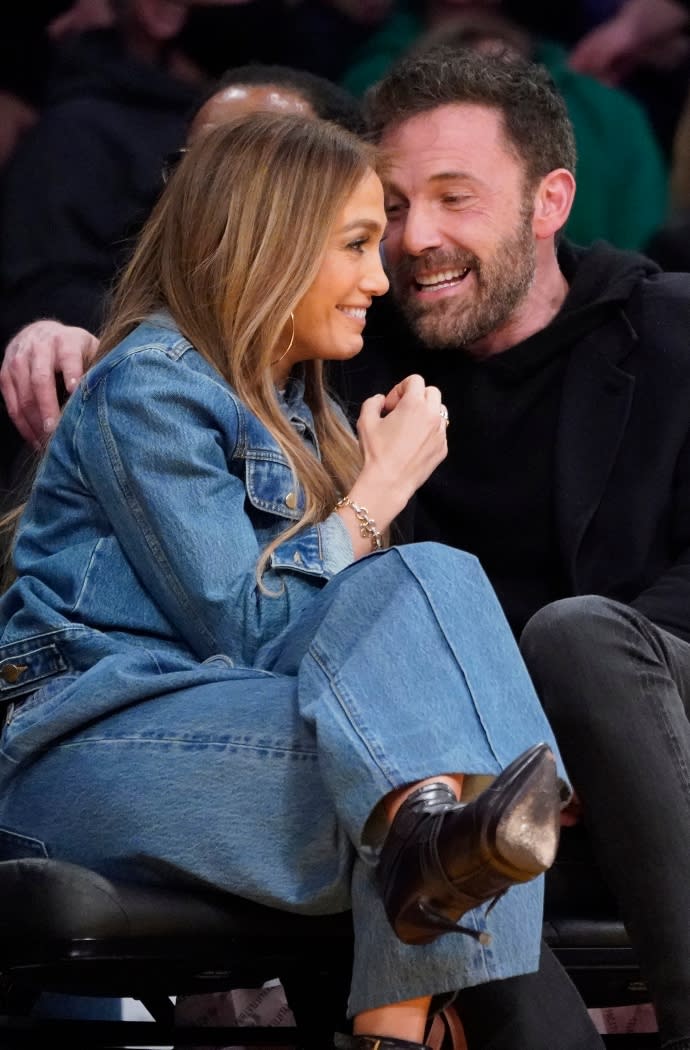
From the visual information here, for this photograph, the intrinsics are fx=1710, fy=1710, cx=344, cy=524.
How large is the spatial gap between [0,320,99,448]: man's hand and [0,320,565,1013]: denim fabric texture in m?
0.27

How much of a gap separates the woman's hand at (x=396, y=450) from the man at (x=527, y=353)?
14.4 inches

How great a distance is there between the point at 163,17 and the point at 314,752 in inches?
89.6

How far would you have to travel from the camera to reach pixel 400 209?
8.13 ft

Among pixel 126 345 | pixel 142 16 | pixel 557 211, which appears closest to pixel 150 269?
pixel 126 345

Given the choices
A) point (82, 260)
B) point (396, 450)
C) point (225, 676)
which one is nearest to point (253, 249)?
point (396, 450)

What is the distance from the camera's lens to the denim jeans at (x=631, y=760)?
67.9 inches

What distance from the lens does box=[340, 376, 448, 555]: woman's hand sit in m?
1.88

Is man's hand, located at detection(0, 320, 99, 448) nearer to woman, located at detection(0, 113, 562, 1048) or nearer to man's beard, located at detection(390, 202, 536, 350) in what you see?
woman, located at detection(0, 113, 562, 1048)

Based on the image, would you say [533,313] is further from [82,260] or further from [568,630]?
[82,260]

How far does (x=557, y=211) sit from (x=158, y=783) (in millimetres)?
1319

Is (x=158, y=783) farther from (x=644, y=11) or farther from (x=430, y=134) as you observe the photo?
(x=644, y=11)

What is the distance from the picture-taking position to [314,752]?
160 cm

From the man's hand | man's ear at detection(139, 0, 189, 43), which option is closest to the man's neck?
the man's hand

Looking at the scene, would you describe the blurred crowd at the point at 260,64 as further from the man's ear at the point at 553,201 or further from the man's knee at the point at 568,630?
the man's knee at the point at 568,630
